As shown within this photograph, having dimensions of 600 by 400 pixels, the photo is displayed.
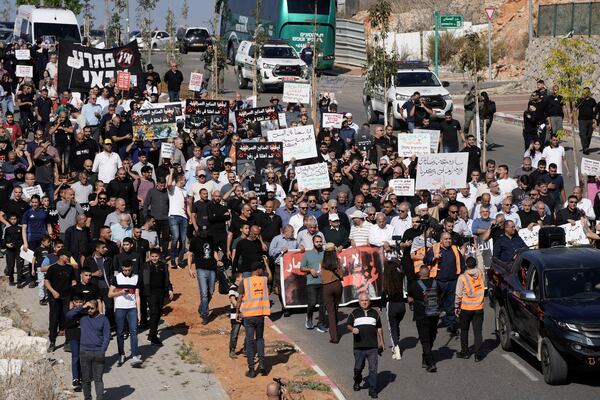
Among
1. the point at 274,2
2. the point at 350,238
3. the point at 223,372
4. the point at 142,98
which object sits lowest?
the point at 223,372

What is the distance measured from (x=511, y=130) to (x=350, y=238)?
18756 millimetres

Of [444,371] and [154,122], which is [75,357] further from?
[154,122]

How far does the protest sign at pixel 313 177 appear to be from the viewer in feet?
74.1

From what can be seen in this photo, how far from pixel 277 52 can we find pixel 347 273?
26394 mm

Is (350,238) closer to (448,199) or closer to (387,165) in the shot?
(448,199)

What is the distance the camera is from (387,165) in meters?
24.3

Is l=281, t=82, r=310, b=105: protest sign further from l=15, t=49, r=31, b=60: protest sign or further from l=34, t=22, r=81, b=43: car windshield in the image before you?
l=34, t=22, r=81, b=43: car windshield

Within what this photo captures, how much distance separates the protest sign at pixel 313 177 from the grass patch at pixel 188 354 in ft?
17.8

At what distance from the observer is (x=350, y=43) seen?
64.8 meters

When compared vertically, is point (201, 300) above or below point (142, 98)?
below

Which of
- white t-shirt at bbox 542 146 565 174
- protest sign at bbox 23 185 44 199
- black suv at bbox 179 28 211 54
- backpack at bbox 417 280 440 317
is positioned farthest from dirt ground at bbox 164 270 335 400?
black suv at bbox 179 28 211 54

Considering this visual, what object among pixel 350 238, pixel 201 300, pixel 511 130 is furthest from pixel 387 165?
Result: pixel 511 130

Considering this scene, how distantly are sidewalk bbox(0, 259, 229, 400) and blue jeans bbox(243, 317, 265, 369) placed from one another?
2.04 feet

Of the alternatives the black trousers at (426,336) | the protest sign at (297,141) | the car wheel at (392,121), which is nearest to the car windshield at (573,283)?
the black trousers at (426,336)
